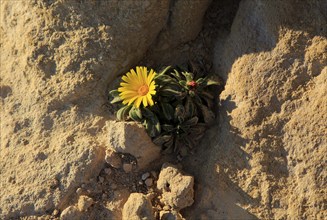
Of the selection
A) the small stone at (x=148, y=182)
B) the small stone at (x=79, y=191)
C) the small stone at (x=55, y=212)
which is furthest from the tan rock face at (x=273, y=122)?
the small stone at (x=55, y=212)

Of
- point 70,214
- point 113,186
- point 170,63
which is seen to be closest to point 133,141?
point 113,186

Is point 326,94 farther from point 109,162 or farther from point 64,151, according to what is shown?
point 64,151

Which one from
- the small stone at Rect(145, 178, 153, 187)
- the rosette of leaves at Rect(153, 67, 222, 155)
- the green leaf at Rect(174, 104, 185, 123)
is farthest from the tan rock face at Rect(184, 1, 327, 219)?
the small stone at Rect(145, 178, 153, 187)

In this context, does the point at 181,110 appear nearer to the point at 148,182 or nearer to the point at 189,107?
the point at 189,107

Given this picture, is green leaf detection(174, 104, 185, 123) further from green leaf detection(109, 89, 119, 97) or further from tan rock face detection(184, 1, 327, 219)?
green leaf detection(109, 89, 119, 97)

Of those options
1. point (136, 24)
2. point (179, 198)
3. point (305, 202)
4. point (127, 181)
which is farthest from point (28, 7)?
point (305, 202)

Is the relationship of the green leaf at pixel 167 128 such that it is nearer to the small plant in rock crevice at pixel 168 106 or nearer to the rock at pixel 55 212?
the small plant in rock crevice at pixel 168 106

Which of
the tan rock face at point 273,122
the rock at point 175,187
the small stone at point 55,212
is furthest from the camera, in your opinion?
the small stone at point 55,212
